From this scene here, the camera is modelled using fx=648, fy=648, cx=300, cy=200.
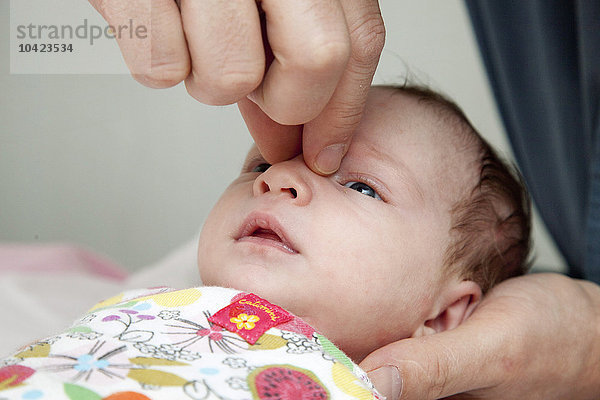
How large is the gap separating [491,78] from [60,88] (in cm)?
151

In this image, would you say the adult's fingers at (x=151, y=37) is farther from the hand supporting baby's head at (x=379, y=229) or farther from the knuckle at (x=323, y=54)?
the hand supporting baby's head at (x=379, y=229)

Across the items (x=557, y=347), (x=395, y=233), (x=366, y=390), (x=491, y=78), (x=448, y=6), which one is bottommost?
(x=557, y=347)

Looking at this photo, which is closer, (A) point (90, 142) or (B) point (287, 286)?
(B) point (287, 286)

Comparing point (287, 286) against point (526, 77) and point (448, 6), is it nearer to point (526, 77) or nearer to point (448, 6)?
point (526, 77)

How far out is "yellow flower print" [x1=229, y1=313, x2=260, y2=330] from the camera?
0.85 metres

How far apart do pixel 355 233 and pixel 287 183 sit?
0.13m

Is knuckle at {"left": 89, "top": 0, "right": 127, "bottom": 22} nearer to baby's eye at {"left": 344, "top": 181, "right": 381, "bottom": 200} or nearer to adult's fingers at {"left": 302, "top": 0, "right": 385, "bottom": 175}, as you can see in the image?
adult's fingers at {"left": 302, "top": 0, "right": 385, "bottom": 175}

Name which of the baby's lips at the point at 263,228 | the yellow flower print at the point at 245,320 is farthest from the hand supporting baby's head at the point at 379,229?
the yellow flower print at the point at 245,320

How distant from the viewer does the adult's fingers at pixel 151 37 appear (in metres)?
0.71

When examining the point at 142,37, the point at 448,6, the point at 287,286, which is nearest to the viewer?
the point at 142,37

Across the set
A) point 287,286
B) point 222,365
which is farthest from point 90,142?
point 222,365

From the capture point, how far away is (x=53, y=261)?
216cm

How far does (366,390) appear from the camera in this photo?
2.59 ft

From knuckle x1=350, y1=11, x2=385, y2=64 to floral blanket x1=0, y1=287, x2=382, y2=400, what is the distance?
1.19 feet
